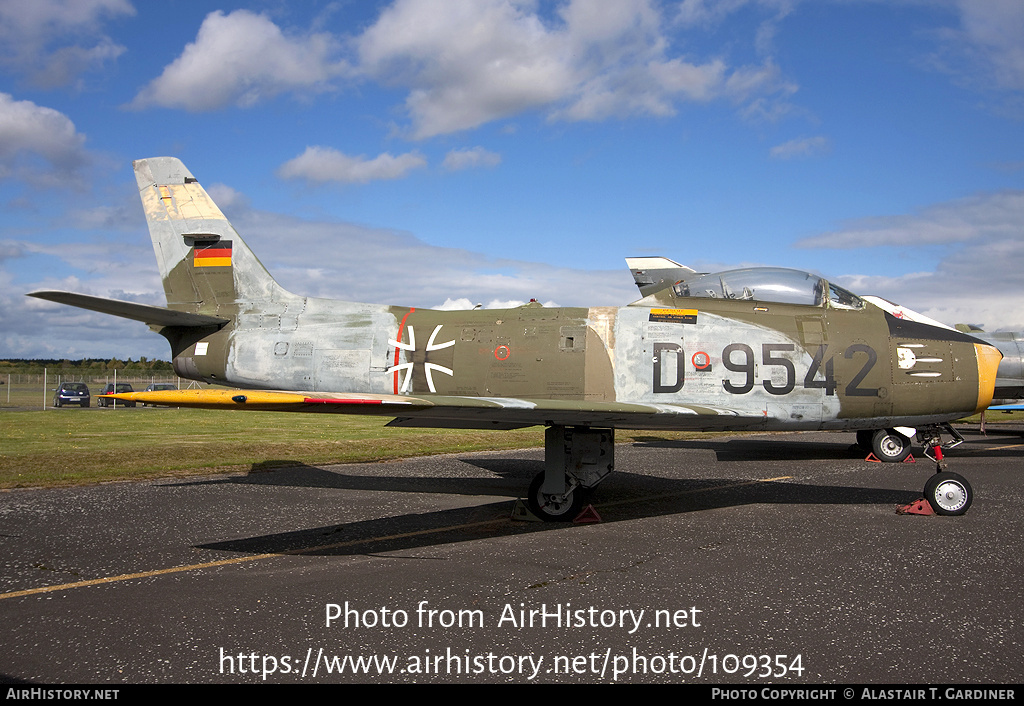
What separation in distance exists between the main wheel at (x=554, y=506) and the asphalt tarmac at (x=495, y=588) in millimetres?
171

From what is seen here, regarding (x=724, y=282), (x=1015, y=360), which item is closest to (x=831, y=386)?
(x=724, y=282)

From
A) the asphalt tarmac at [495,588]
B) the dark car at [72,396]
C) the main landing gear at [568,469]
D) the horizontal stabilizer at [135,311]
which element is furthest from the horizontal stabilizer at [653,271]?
the dark car at [72,396]

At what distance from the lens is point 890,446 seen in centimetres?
1452

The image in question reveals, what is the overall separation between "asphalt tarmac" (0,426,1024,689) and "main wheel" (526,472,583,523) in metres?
0.17

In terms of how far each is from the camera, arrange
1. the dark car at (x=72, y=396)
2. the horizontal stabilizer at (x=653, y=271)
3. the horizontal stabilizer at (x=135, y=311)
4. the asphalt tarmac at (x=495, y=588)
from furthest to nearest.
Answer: the dark car at (x=72, y=396) < the horizontal stabilizer at (x=653, y=271) < the horizontal stabilizer at (x=135, y=311) < the asphalt tarmac at (x=495, y=588)

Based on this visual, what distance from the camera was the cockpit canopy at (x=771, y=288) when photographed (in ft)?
28.3

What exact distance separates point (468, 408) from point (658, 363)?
9.68 feet

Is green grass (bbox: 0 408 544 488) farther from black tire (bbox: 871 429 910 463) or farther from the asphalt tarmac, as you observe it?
black tire (bbox: 871 429 910 463)

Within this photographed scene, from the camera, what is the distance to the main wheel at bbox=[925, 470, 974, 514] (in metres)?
8.42

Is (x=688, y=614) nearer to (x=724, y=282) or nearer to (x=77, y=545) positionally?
(x=724, y=282)

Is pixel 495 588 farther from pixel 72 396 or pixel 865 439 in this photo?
pixel 72 396

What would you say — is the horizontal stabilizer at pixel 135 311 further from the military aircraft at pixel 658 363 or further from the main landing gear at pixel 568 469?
the main landing gear at pixel 568 469

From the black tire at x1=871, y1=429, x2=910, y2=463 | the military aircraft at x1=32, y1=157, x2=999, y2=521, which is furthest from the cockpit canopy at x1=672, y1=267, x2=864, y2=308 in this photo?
the black tire at x1=871, y1=429, x2=910, y2=463

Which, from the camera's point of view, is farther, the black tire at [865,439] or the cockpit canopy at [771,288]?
the black tire at [865,439]
